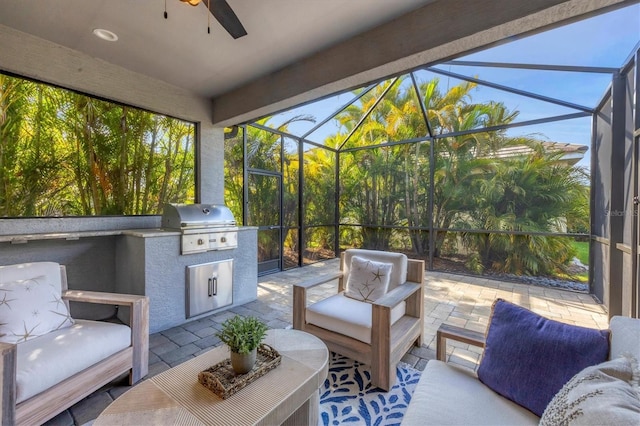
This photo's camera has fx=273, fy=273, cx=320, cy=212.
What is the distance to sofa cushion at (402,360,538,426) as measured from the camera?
1.14m

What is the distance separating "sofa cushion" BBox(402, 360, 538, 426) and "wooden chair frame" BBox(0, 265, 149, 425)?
75.4 inches

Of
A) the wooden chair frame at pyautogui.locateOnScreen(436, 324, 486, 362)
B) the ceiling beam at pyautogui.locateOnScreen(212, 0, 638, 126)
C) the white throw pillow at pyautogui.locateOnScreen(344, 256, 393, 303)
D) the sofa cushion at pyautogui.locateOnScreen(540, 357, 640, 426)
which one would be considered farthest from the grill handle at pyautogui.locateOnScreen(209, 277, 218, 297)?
the sofa cushion at pyautogui.locateOnScreen(540, 357, 640, 426)

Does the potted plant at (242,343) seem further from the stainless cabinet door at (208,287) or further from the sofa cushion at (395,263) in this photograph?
the stainless cabinet door at (208,287)

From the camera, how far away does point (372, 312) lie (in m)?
2.01

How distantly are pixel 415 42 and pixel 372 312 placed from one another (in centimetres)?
224

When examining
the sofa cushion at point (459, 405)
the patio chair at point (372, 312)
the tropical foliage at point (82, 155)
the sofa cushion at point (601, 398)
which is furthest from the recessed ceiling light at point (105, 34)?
the sofa cushion at point (601, 398)

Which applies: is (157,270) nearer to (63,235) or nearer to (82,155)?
(63,235)

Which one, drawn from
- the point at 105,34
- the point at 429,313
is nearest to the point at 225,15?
the point at 105,34

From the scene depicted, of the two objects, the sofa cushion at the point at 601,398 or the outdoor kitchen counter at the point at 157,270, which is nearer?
the sofa cushion at the point at 601,398

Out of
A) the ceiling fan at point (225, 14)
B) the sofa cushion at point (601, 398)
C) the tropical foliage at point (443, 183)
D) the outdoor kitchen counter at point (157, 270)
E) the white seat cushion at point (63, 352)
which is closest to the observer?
the sofa cushion at point (601, 398)

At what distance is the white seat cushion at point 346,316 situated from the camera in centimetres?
210

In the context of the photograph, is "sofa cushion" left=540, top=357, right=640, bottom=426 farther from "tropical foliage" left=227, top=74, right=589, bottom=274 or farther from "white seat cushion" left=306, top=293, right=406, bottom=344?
"tropical foliage" left=227, top=74, right=589, bottom=274

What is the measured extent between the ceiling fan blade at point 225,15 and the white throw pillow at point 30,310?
2.24m

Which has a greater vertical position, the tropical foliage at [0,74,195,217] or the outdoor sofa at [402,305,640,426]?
the tropical foliage at [0,74,195,217]
